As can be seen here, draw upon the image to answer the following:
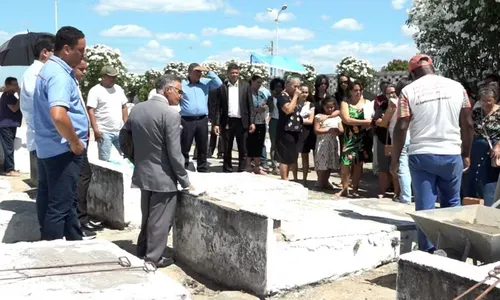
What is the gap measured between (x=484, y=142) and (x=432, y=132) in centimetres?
229

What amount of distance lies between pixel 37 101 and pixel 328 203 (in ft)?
11.0

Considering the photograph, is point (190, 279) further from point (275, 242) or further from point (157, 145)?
point (157, 145)

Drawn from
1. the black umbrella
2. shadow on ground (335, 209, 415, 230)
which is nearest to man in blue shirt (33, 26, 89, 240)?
shadow on ground (335, 209, 415, 230)

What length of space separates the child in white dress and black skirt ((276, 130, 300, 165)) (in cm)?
34

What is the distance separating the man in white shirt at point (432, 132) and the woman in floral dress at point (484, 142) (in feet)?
6.01

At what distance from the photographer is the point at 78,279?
2.94m

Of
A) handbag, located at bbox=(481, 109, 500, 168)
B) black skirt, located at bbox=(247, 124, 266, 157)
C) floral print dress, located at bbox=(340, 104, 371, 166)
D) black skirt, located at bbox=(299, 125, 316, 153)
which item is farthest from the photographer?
black skirt, located at bbox=(247, 124, 266, 157)

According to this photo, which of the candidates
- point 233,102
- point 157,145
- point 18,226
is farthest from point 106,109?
point 157,145

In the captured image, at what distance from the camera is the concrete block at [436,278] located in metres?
2.72

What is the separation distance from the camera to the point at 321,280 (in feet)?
15.2

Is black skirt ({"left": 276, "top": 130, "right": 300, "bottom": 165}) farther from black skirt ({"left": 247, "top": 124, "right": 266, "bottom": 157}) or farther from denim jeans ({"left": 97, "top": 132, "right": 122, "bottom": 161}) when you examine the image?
denim jeans ({"left": 97, "top": 132, "right": 122, "bottom": 161})

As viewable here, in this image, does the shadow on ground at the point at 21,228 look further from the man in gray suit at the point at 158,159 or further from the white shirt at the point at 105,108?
the white shirt at the point at 105,108

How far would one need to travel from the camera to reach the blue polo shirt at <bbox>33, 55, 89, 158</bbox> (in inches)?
177

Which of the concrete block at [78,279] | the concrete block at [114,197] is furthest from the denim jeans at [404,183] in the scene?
the concrete block at [78,279]
